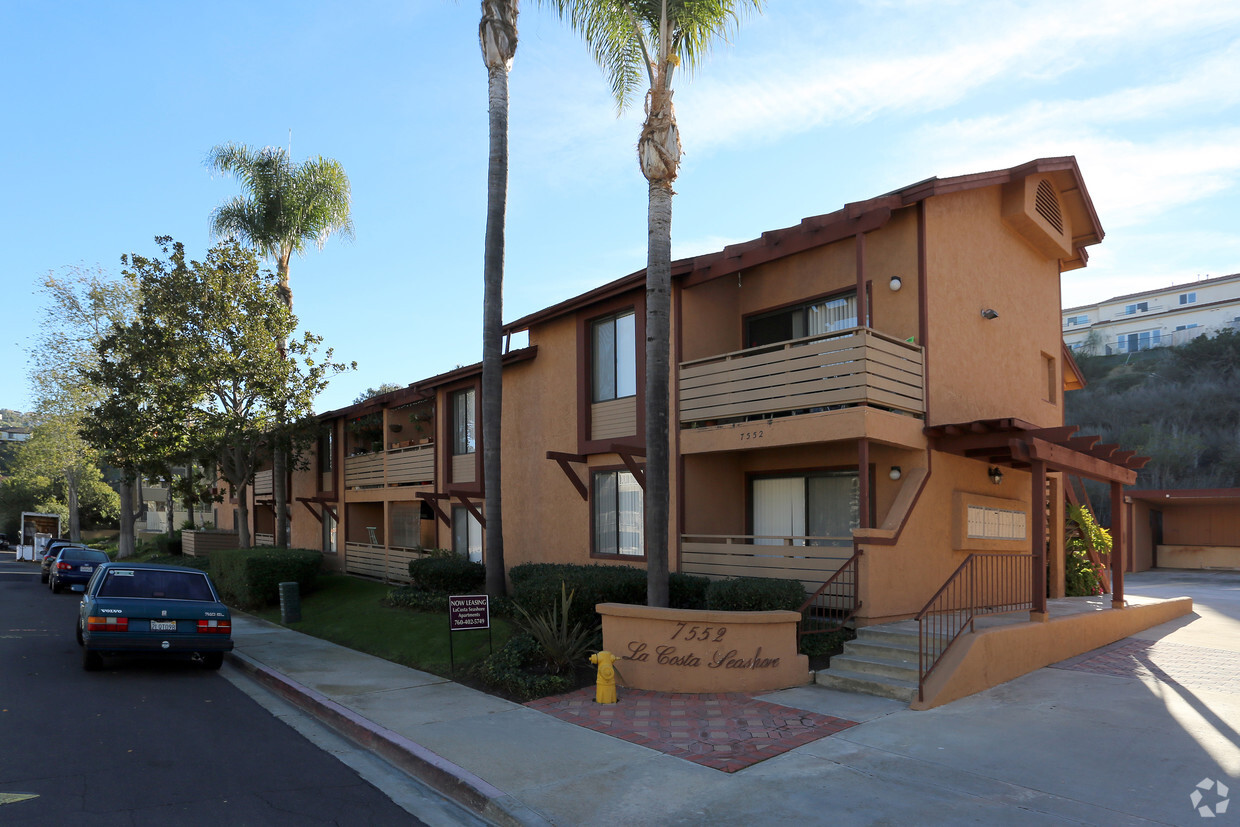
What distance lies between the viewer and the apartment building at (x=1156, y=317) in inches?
2751

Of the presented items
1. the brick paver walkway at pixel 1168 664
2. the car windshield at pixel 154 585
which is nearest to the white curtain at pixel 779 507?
the brick paver walkway at pixel 1168 664

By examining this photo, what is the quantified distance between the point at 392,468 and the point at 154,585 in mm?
11666

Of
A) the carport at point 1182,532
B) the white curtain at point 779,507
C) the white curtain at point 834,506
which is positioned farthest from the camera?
the carport at point 1182,532

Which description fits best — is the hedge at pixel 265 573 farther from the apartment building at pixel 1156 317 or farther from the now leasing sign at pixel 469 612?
the apartment building at pixel 1156 317

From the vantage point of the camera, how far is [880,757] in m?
7.53

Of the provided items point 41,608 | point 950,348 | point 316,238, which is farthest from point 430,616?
point 316,238

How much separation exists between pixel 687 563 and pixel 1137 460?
29.3 feet

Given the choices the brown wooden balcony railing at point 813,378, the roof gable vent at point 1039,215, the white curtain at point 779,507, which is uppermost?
the roof gable vent at point 1039,215

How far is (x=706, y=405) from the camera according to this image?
1396 centimetres

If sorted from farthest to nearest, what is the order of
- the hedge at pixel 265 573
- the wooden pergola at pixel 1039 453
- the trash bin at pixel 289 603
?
the hedge at pixel 265 573 → the trash bin at pixel 289 603 → the wooden pergola at pixel 1039 453

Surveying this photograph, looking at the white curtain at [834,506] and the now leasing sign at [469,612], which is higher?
the white curtain at [834,506]

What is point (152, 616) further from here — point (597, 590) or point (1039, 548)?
point (1039, 548)

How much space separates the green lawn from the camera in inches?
514

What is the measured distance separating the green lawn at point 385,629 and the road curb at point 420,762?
79.8 inches
